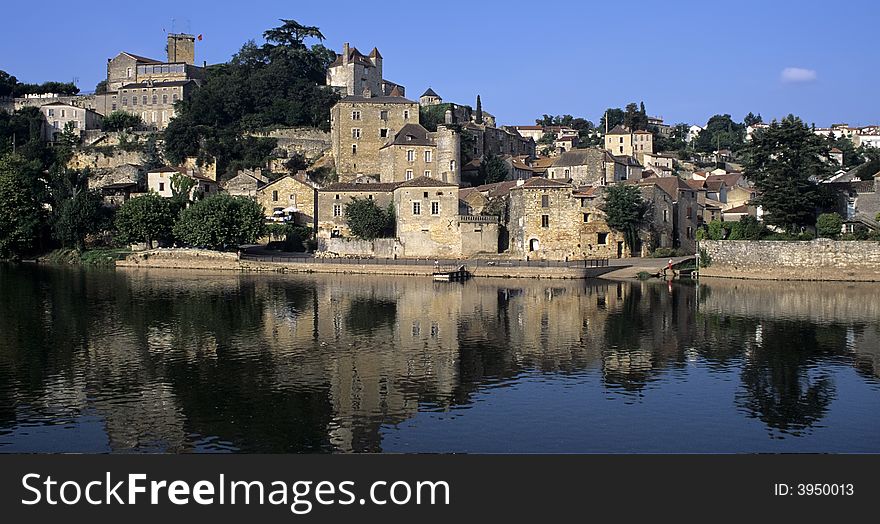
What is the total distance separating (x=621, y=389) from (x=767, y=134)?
1313 inches

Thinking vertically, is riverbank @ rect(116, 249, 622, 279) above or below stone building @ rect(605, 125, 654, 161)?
below

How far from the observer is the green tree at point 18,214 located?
56188 millimetres

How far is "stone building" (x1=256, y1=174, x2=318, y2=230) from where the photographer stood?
2298 inches

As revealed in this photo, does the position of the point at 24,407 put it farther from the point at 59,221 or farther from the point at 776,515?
the point at 59,221

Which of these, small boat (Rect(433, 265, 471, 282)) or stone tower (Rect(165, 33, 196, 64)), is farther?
stone tower (Rect(165, 33, 196, 64))

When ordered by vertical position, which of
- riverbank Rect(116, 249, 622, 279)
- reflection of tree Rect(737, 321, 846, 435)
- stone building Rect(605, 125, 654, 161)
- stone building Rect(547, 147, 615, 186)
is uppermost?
stone building Rect(605, 125, 654, 161)

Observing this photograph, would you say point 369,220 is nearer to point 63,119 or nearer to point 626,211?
point 626,211

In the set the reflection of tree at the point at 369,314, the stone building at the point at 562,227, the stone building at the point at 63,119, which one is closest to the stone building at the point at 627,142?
the stone building at the point at 562,227

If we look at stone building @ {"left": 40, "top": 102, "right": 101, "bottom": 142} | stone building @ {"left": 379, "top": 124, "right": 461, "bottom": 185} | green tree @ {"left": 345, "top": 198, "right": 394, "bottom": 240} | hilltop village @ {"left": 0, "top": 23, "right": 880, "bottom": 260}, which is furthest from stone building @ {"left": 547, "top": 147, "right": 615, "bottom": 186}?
stone building @ {"left": 40, "top": 102, "right": 101, "bottom": 142}

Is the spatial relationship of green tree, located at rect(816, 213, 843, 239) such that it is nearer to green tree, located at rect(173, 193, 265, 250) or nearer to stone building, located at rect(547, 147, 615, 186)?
stone building, located at rect(547, 147, 615, 186)

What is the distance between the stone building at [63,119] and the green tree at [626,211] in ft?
156

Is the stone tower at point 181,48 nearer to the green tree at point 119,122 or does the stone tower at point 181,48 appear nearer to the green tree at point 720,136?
the green tree at point 119,122

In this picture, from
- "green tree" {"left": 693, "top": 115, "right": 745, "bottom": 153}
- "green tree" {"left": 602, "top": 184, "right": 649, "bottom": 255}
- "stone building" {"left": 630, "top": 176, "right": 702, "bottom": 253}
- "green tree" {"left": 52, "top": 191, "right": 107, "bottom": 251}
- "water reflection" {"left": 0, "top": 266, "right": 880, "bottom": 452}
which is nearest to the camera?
"water reflection" {"left": 0, "top": 266, "right": 880, "bottom": 452}

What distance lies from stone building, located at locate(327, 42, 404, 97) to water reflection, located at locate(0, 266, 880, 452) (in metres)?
41.9
